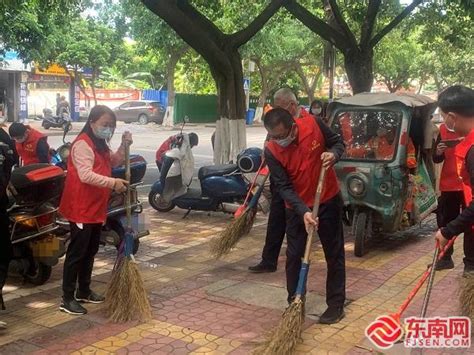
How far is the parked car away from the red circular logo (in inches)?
1132

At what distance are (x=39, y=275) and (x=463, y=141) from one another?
3.57 meters

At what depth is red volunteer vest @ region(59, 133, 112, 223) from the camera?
4.36 m

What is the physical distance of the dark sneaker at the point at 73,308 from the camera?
4414 millimetres

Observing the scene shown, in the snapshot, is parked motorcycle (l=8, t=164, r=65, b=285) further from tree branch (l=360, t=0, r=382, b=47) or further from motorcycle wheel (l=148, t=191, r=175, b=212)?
tree branch (l=360, t=0, r=382, b=47)

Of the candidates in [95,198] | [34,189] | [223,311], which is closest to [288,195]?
[223,311]

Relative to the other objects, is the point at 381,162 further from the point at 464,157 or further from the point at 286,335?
the point at 286,335

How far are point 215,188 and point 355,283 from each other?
9.44 ft

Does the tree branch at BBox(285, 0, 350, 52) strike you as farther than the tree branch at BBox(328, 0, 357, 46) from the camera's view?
No

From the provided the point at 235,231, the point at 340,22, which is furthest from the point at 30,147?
the point at 340,22

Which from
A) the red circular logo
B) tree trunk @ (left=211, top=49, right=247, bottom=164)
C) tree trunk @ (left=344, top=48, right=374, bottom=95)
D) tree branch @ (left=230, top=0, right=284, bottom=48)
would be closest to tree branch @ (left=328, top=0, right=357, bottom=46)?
tree trunk @ (left=344, top=48, right=374, bottom=95)

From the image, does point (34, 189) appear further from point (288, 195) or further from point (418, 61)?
point (418, 61)

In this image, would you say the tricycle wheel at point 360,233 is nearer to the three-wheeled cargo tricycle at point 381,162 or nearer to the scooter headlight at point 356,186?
the three-wheeled cargo tricycle at point 381,162

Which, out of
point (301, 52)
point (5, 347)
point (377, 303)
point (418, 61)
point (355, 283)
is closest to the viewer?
point (5, 347)

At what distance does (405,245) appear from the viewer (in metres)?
6.76
